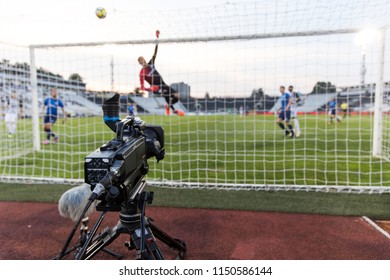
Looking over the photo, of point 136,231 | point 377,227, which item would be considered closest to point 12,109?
point 136,231

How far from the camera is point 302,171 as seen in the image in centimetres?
642

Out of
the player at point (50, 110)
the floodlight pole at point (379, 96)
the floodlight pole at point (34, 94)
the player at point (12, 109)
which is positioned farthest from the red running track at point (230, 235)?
the player at point (50, 110)

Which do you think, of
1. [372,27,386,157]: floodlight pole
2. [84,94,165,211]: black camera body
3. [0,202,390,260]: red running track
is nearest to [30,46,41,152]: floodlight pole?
[0,202,390,260]: red running track

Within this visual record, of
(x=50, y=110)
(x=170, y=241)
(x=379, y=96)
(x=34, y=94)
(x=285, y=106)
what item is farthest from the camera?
(x=50, y=110)

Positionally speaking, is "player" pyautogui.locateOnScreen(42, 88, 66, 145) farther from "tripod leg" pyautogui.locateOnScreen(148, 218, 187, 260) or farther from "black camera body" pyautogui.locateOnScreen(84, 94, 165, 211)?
"black camera body" pyautogui.locateOnScreen(84, 94, 165, 211)

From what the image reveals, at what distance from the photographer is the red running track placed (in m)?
3.05

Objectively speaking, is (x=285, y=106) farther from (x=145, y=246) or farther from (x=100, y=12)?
(x=145, y=246)

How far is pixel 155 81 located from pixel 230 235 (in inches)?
127

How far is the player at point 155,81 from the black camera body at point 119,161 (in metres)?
3.37

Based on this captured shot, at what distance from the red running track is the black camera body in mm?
1293

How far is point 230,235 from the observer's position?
346 centimetres

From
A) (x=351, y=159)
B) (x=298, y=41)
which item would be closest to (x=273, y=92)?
(x=298, y=41)

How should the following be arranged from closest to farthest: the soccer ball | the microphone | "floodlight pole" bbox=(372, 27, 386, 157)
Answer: the microphone
the soccer ball
"floodlight pole" bbox=(372, 27, 386, 157)

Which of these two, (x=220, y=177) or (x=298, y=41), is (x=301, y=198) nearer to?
(x=220, y=177)
